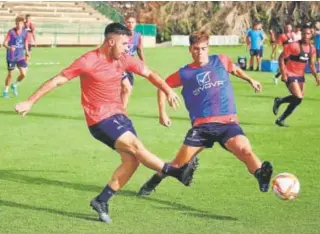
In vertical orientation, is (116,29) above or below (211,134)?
above

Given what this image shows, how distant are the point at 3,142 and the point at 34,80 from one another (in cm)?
1274

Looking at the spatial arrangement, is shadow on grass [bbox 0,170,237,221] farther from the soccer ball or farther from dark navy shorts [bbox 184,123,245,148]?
dark navy shorts [bbox 184,123,245,148]

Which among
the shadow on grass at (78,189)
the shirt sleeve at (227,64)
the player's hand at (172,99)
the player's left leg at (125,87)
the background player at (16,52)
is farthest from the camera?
the background player at (16,52)

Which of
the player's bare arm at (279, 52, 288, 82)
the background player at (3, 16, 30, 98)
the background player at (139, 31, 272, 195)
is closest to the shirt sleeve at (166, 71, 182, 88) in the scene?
the background player at (139, 31, 272, 195)

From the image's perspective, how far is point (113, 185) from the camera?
7.79 metres

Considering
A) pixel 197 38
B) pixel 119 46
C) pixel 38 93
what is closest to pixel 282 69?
pixel 197 38

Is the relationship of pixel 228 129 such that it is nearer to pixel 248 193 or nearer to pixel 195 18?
pixel 248 193

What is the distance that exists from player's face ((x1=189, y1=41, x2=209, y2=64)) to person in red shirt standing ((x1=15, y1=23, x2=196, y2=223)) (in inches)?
25.3

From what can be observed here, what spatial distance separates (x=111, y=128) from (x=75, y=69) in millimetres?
682

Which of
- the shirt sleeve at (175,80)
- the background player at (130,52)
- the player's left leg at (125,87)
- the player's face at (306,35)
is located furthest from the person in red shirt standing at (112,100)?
the player's face at (306,35)

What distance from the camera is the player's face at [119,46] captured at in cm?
760

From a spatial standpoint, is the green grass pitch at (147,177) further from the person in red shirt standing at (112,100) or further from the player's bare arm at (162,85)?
the player's bare arm at (162,85)

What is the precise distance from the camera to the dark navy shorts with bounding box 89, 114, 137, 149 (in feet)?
24.9

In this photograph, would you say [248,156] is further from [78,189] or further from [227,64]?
[78,189]
